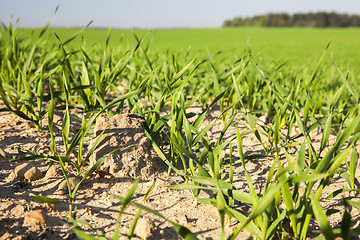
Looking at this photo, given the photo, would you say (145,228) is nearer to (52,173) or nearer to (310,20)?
(52,173)

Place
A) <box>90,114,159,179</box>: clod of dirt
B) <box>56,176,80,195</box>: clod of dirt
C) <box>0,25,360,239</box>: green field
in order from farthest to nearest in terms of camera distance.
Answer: <box>90,114,159,179</box>: clod of dirt → <box>56,176,80,195</box>: clod of dirt → <box>0,25,360,239</box>: green field

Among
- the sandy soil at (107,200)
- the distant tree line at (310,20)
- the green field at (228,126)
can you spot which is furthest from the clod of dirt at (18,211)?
the distant tree line at (310,20)

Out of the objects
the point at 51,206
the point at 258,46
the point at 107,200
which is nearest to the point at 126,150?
the point at 107,200

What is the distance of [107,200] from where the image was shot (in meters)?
1.18

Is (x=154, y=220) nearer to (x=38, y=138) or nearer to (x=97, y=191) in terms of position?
(x=97, y=191)

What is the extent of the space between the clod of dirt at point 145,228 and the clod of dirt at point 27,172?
583mm

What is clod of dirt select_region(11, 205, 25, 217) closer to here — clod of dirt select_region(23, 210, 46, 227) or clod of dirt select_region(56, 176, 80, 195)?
clod of dirt select_region(23, 210, 46, 227)

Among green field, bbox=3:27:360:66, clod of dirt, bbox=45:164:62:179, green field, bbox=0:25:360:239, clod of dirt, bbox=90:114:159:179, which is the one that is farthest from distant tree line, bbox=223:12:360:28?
clod of dirt, bbox=45:164:62:179

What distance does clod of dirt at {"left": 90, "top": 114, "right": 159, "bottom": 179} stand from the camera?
1350mm

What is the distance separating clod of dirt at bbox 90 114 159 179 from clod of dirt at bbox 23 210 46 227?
367 millimetres

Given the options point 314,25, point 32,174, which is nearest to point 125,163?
point 32,174

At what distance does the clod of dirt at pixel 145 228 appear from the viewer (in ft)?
3.19

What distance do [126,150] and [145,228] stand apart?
48 cm

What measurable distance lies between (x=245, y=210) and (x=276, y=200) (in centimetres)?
29
